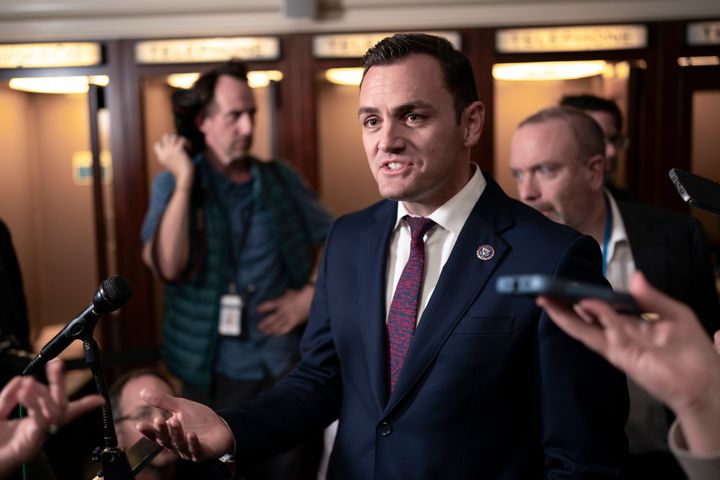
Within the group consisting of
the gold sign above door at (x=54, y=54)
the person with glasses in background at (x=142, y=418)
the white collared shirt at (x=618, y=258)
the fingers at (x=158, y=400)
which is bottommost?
the person with glasses in background at (x=142, y=418)

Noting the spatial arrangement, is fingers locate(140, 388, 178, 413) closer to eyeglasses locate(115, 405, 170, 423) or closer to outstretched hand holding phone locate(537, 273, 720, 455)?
outstretched hand holding phone locate(537, 273, 720, 455)

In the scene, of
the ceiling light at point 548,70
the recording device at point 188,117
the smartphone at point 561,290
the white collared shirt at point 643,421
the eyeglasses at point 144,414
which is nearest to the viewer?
the smartphone at point 561,290

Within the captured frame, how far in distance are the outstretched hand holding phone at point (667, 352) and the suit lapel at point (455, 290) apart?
51cm

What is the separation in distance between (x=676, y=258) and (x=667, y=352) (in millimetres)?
1419

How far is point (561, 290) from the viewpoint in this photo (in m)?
0.98

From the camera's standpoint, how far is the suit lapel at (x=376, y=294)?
165 cm

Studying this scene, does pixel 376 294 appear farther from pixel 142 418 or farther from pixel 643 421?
pixel 142 418

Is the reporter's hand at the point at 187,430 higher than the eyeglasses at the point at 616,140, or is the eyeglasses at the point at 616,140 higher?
the eyeglasses at the point at 616,140

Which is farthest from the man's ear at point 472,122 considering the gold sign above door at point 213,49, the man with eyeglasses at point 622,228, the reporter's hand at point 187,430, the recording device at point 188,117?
the gold sign above door at point 213,49

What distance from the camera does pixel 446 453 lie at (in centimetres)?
155

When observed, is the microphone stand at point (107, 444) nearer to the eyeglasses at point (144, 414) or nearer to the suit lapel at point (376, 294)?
the suit lapel at point (376, 294)

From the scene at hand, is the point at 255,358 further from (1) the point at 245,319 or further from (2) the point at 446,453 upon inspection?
(2) the point at 446,453

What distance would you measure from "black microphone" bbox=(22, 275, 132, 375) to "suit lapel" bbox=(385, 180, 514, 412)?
62cm

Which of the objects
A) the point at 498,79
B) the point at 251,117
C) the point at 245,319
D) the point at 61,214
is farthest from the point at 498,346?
the point at 61,214
